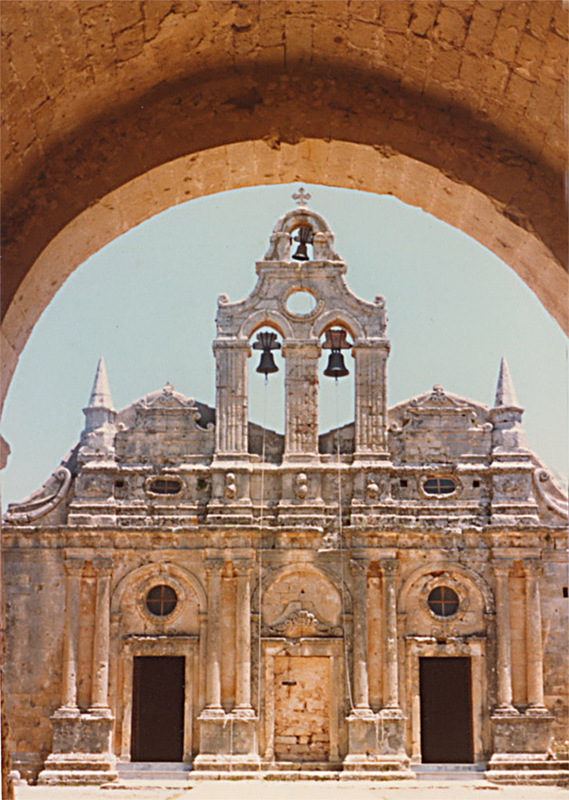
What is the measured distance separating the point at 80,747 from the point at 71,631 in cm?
201

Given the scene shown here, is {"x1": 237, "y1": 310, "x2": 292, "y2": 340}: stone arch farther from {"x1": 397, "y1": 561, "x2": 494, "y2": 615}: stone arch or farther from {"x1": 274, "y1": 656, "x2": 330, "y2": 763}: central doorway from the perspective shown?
{"x1": 274, "y1": 656, "x2": 330, "y2": 763}: central doorway

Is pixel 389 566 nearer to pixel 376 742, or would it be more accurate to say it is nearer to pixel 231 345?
pixel 376 742

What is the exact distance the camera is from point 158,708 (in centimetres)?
1927

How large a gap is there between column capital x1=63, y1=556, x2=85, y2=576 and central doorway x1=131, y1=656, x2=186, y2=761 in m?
1.90

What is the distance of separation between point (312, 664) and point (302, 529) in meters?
2.43

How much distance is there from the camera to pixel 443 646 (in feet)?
63.7

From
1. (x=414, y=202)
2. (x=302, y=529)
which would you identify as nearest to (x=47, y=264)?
(x=414, y=202)

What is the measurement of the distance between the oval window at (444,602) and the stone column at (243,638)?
11.0 feet

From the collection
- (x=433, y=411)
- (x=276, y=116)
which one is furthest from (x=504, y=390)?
(x=276, y=116)

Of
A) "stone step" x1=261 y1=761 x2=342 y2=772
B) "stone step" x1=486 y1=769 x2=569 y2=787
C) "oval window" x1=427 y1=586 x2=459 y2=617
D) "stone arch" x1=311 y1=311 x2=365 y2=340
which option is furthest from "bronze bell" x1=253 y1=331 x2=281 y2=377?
"stone step" x1=486 y1=769 x2=569 y2=787

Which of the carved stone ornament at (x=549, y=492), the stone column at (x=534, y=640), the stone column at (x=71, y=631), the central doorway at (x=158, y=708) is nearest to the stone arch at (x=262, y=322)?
the stone column at (x=71, y=631)

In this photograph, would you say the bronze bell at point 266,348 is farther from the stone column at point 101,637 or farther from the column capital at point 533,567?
the column capital at point 533,567

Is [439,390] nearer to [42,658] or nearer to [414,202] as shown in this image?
[42,658]

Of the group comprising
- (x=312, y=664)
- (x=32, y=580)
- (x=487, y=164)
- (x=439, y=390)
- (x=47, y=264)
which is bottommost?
(x=312, y=664)
